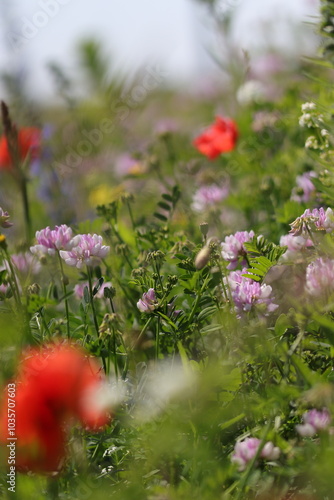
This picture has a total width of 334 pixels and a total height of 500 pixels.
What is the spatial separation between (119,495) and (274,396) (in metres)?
0.24

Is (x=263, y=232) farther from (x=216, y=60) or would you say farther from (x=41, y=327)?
(x=216, y=60)

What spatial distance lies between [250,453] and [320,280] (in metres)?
0.25

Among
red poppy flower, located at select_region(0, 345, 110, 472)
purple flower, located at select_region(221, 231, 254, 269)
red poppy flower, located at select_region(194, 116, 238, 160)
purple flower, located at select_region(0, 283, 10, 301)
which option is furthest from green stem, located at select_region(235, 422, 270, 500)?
red poppy flower, located at select_region(194, 116, 238, 160)

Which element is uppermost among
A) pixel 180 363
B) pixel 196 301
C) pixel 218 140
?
pixel 196 301

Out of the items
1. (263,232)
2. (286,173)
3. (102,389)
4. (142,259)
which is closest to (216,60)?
(286,173)

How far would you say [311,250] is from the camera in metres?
1.10

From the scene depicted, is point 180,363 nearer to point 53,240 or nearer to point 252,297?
point 252,297

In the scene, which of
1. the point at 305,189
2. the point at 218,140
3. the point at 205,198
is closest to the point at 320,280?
the point at 305,189

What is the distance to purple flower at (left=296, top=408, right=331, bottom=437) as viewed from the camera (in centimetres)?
81

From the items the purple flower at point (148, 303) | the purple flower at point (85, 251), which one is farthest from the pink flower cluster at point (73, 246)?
the purple flower at point (148, 303)

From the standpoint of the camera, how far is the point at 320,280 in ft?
2.92

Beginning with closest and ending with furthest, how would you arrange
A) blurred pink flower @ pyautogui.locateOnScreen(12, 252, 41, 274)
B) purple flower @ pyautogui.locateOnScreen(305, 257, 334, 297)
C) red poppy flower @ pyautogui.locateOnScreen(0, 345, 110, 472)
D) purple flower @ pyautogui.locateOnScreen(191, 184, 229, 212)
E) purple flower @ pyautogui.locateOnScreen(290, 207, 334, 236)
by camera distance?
red poppy flower @ pyautogui.locateOnScreen(0, 345, 110, 472)
purple flower @ pyautogui.locateOnScreen(305, 257, 334, 297)
purple flower @ pyautogui.locateOnScreen(290, 207, 334, 236)
blurred pink flower @ pyautogui.locateOnScreen(12, 252, 41, 274)
purple flower @ pyautogui.locateOnScreen(191, 184, 229, 212)

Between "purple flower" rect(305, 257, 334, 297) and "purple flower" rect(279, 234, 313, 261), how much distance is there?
0.52 feet

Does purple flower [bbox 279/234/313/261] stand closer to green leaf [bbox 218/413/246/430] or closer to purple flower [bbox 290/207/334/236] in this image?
purple flower [bbox 290/207/334/236]
